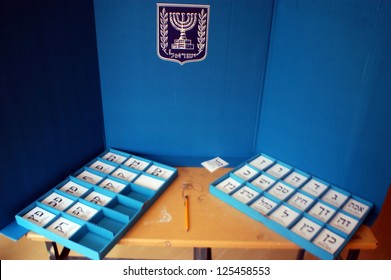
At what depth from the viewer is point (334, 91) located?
1131 mm

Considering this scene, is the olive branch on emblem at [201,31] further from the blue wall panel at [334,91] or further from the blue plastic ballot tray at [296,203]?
the blue plastic ballot tray at [296,203]

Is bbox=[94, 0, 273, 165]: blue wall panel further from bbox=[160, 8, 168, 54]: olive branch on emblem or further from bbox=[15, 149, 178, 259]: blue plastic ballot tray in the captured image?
bbox=[15, 149, 178, 259]: blue plastic ballot tray

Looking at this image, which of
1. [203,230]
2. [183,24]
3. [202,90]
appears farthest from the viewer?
[202,90]

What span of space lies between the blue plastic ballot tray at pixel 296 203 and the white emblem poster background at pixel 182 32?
49 centimetres

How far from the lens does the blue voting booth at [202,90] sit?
1.02m

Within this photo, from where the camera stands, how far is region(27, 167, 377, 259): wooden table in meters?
1.03

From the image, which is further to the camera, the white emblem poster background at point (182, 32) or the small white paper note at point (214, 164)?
the small white paper note at point (214, 164)

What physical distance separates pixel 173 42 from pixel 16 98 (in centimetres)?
57

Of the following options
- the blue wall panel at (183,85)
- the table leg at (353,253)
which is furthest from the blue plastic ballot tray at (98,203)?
the table leg at (353,253)

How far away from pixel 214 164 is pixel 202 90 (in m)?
0.32

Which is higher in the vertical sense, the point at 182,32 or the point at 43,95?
the point at 182,32

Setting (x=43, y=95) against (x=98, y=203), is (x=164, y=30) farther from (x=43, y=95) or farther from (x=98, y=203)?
(x=98, y=203)

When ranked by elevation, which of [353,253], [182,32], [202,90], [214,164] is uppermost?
[182,32]

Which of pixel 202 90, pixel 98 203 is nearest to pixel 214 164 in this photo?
pixel 202 90
